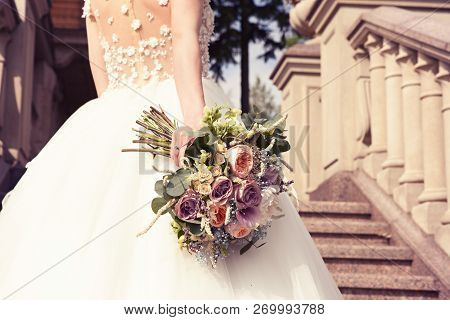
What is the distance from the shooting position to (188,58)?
8.64ft

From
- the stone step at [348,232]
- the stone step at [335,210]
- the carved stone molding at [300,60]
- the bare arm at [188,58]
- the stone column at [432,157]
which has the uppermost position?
the carved stone molding at [300,60]

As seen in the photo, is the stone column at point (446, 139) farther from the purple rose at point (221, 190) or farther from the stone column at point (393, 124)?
the purple rose at point (221, 190)

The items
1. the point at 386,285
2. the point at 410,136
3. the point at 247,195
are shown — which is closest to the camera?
the point at 247,195

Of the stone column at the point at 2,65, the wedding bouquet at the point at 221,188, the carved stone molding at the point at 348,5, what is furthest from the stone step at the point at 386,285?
the stone column at the point at 2,65

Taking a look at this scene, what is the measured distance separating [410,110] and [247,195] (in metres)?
4.52

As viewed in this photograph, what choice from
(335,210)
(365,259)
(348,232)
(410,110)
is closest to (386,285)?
(365,259)

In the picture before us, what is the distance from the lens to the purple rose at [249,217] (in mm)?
2395

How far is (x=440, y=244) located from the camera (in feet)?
18.3

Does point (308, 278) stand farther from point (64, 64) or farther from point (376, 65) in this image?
point (64, 64)

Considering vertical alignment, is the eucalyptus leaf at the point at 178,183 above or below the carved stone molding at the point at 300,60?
below

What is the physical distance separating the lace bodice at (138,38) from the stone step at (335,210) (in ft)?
12.2

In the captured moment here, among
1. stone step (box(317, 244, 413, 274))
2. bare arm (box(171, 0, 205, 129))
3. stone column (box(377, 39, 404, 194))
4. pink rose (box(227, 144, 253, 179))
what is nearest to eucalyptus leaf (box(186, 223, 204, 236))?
pink rose (box(227, 144, 253, 179))

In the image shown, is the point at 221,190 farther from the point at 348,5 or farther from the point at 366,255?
the point at 348,5

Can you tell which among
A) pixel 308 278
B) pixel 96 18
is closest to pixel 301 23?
pixel 96 18
